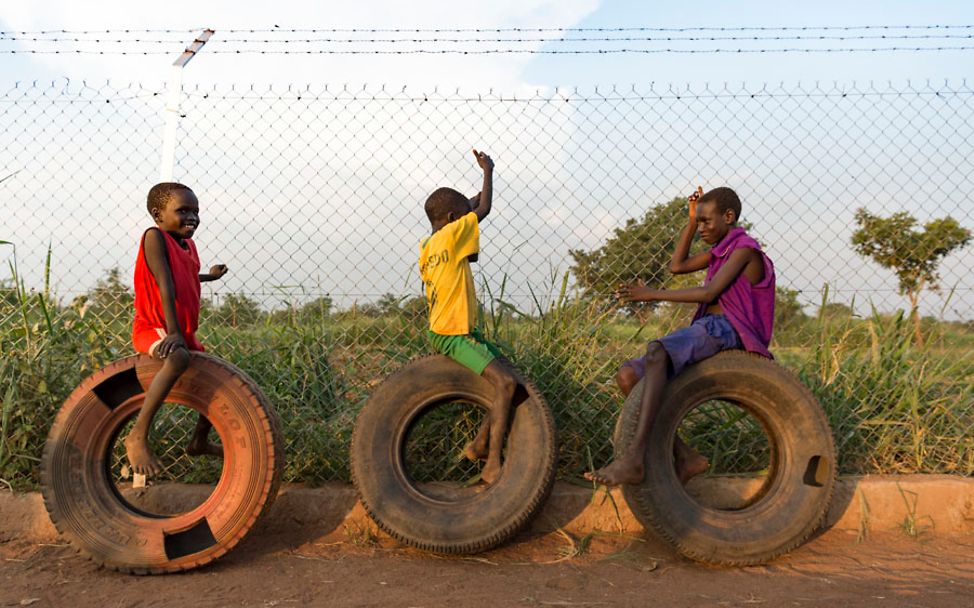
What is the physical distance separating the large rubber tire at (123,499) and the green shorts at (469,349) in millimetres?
953

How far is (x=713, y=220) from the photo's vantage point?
14.0 feet

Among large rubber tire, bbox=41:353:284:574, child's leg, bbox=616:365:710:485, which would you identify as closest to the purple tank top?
child's leg, bbox=616:365:710:485

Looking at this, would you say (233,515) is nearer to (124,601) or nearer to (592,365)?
(124,601)

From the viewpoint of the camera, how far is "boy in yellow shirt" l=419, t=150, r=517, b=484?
13.2 ft

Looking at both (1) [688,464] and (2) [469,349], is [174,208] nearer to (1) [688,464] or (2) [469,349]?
(2) [469,349]

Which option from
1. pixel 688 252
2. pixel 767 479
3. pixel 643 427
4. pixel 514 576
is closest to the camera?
pixel 514 576

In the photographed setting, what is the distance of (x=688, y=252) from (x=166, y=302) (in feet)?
9.25

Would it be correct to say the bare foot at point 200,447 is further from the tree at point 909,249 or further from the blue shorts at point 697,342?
the tree at point 909,249

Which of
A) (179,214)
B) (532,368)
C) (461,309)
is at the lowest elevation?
(532,368)

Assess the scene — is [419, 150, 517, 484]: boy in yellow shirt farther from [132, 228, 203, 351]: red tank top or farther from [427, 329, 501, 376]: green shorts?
[132, 228, 203, 351]: red tank top

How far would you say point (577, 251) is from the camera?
4875mm

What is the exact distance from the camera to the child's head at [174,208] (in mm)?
3986

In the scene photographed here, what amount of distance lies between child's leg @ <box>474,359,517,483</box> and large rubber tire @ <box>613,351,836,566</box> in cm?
58

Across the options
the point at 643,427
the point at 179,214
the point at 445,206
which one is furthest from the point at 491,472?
the point at 179,214
